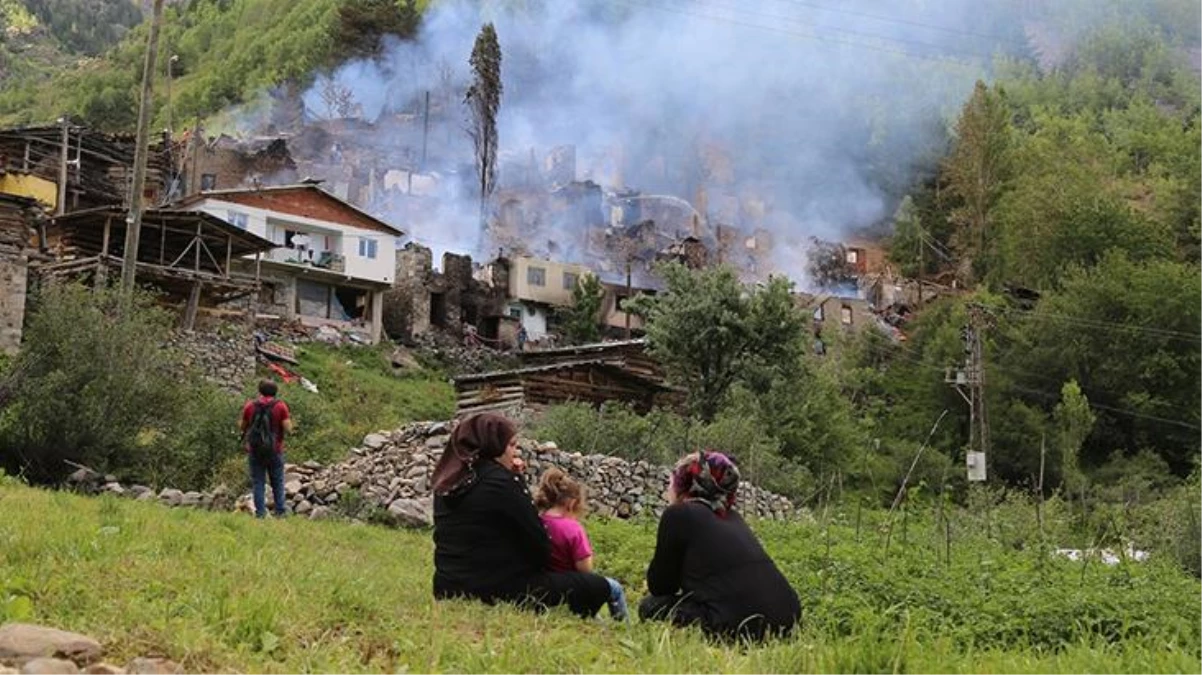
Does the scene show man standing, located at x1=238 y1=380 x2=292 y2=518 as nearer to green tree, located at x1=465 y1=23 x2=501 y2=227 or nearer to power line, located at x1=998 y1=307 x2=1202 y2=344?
power line, located at x1=998 y1=307 x2=1202 y2=344

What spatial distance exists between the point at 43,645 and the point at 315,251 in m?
45.4

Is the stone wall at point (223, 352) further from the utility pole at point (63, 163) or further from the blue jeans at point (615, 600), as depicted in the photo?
the blue jeans at point (615, 600)

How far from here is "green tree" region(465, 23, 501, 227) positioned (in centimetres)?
7206

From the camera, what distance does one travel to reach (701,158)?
97875 mm

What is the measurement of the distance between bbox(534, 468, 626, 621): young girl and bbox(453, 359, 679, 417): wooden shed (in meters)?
23.4

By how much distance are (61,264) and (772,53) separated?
9568 centimetres

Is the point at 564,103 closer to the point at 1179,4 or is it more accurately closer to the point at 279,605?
the point at 1179,4

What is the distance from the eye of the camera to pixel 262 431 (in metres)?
12.6

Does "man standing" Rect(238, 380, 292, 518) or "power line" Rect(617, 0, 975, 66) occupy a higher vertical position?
"power line" Rect(617, 0, 975, 66)

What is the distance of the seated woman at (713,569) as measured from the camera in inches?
223

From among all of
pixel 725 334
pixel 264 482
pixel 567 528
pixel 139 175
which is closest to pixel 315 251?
pixel 725 334

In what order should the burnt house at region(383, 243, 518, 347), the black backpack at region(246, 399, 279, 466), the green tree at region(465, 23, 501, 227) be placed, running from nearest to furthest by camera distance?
the black backpack at region(246, 399, 279, 466)
the burnt house at region(383, 243, 518, 347)
the green tree at region(465, 23, 501, 227)

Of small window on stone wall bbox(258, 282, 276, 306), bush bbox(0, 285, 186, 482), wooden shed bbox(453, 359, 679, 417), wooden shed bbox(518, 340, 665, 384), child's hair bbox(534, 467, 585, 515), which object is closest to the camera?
child's hair bbox(534, 467, 585, 515)

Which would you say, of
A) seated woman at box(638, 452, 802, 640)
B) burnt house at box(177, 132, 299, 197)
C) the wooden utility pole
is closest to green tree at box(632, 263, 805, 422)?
the wooden utility pole
